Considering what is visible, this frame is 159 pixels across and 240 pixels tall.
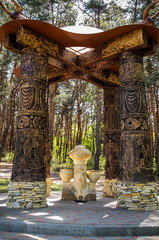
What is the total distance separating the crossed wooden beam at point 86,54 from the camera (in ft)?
21.3

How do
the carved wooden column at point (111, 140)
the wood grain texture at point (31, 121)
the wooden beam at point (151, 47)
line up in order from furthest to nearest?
1. the carved wooden column at point (111, 140)
2. the wooden beam at point (151, 47)
3. the wood grain texture at point (31, 121)

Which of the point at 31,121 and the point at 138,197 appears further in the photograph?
the point at 31,121

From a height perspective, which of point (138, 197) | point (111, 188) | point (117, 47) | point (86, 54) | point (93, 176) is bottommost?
point (111, 188)

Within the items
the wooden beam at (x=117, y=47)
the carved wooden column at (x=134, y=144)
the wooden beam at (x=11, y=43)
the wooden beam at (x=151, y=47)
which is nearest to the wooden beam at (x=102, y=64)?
the wooden beam at (x=117, y=47)

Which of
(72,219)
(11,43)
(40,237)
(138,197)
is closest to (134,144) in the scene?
(138,197)

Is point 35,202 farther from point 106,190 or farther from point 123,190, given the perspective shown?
point 106,190

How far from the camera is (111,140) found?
8.84 m

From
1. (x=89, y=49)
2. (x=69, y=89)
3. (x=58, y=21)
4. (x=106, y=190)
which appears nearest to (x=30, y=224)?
(x=106, y=190)

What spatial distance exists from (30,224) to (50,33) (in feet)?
16.9

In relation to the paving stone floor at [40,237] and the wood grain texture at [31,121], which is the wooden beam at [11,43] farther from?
the paving stone floor at [40,237]

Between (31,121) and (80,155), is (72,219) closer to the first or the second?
(31,121)

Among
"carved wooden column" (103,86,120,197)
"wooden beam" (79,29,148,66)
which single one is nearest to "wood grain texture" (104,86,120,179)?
"carved wooden column" (103,86,120,197)

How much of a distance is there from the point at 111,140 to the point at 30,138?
3.78 meters

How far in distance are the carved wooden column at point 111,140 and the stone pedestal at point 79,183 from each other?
121cm
